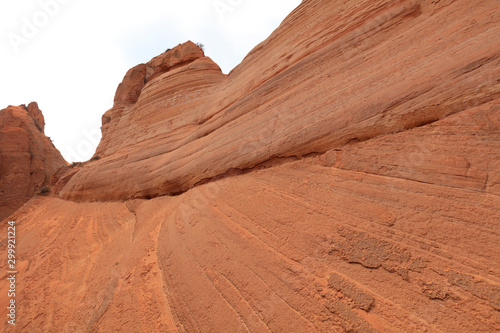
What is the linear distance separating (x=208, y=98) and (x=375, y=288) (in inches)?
344

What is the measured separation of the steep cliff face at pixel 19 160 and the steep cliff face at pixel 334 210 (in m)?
23.5

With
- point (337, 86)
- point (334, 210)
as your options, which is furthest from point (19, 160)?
point (334, 210)

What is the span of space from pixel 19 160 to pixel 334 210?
3062cm

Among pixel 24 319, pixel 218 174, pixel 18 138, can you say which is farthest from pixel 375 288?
pixel 18 138

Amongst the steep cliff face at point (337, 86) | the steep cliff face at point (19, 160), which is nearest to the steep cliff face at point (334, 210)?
the steep cliff face at point (337, 86)

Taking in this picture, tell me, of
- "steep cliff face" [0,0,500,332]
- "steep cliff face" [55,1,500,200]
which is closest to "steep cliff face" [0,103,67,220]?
"steep cliff face" [55,1,500,200]

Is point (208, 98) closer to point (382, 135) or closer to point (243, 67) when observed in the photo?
point (243, 67)

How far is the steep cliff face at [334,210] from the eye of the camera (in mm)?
1628

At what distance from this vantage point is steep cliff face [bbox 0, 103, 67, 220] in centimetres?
2080

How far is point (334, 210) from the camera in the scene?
7.67ft

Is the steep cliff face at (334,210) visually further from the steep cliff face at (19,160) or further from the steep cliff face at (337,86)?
the steep cliff face at (19,160)

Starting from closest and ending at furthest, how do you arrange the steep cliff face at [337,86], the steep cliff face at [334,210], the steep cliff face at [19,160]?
1. the steep cliff face at [334,210]
2. the steep cliff face at [337,86]
3. the steep cliff face at [19,160]

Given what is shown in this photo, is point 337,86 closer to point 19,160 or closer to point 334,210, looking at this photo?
point 334,210

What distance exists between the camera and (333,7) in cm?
483
